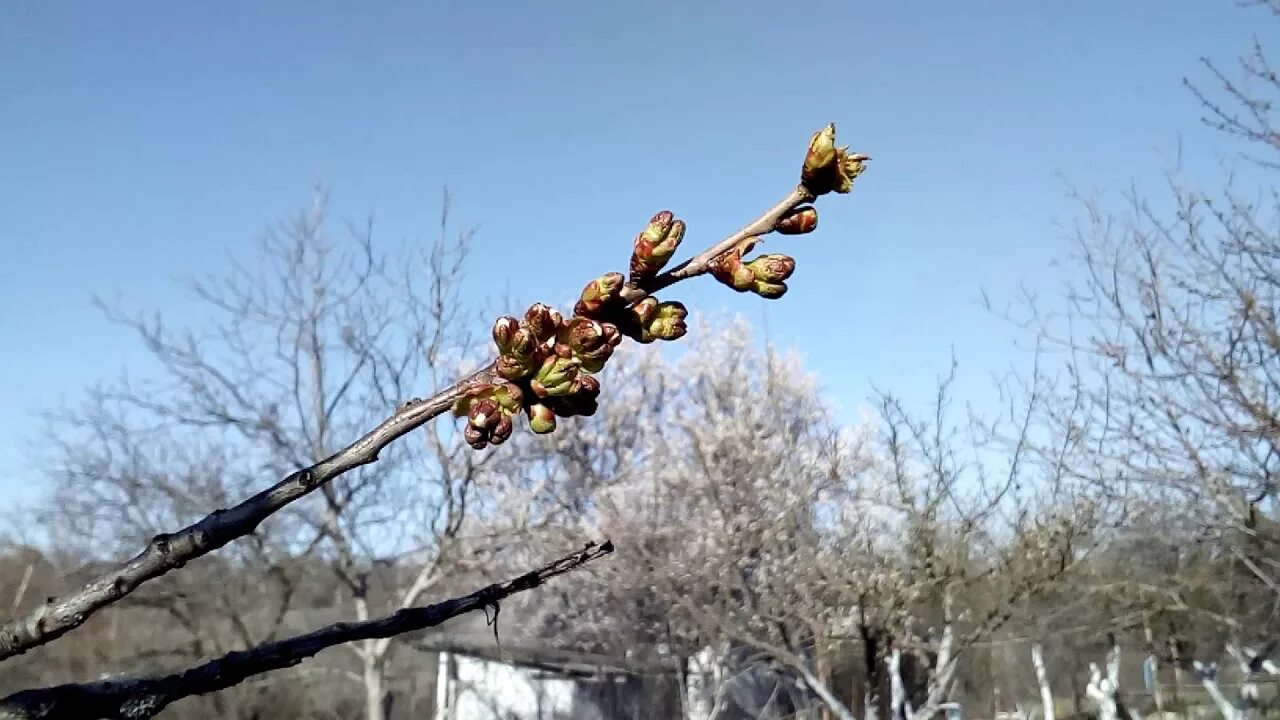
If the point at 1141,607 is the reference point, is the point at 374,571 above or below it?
above

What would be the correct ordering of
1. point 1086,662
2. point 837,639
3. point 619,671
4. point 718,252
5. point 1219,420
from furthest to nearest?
1. point 1086,662
2. point 619,671
3. point 837,639
4. point 1219,420
5. point 718,252

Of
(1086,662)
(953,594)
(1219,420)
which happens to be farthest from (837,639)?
(1086,662)

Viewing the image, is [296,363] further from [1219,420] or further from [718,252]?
[718,252]

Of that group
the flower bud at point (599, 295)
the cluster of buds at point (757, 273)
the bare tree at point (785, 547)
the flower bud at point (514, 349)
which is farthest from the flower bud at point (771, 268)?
the bare tree at point (785, 547)

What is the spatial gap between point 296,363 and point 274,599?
325 cm

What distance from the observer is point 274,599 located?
12578mm

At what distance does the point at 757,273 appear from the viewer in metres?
1.03

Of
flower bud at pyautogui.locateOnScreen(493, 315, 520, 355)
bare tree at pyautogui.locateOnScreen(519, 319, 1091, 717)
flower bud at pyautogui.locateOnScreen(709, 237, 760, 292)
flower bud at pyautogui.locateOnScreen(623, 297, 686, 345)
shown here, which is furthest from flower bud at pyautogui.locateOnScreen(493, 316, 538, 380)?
bare tree at pyautogui.locateOnScreen(519, 319, 1091, 717)

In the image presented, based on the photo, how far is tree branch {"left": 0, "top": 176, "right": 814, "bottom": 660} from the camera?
0.87 metres

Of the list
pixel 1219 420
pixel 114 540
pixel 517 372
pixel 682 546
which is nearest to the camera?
pixel 517 372

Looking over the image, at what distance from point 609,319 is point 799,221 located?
244 millimetres

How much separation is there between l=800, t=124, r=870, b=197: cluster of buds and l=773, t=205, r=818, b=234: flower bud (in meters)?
0.02

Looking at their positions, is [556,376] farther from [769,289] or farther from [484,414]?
[769,289]

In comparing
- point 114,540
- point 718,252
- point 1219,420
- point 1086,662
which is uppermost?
point 114,540
